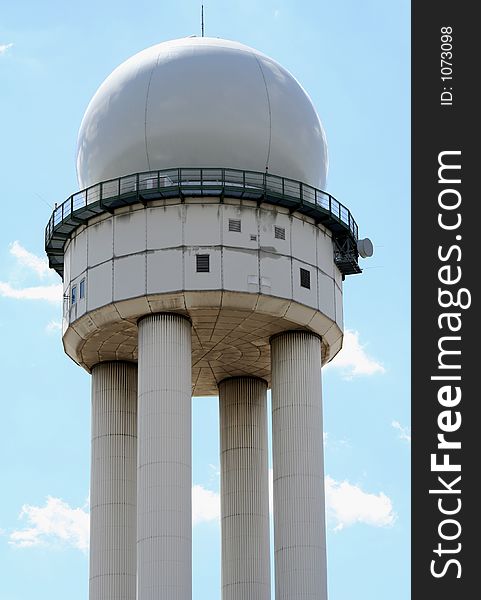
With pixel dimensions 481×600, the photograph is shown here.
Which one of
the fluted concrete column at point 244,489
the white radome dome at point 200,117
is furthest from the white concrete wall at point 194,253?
the fluted concrete column at point 244,489

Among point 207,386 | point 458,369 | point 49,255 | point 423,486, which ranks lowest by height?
point 423,486

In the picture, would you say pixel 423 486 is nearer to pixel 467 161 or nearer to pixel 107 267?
pixel 467 161

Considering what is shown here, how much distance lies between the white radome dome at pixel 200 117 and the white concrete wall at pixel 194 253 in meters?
2.71

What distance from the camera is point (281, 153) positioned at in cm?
7494

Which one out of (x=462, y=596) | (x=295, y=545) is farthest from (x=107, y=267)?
(x=462, y=596)

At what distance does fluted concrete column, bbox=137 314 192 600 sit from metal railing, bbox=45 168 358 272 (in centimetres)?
618

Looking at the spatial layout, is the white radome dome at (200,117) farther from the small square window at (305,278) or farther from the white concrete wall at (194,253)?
the small square window at (305,278)

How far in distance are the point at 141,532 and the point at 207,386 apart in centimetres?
1593

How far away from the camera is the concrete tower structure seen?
230 feet

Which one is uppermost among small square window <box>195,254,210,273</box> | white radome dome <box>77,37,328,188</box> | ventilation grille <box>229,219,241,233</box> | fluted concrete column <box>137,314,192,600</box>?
white radome dome <box>77,37,328,188</box>

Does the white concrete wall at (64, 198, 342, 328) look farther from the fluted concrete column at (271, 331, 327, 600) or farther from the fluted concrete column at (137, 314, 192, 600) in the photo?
the fluted concrete column at (271, 331, 327, 600)

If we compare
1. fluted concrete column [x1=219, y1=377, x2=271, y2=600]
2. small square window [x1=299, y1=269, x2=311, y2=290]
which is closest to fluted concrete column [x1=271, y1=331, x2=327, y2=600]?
small square window [x1=299, y1=269, x2=311, y2=290]

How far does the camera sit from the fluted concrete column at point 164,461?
66.8 meters

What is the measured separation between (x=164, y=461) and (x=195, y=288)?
8.34 m
